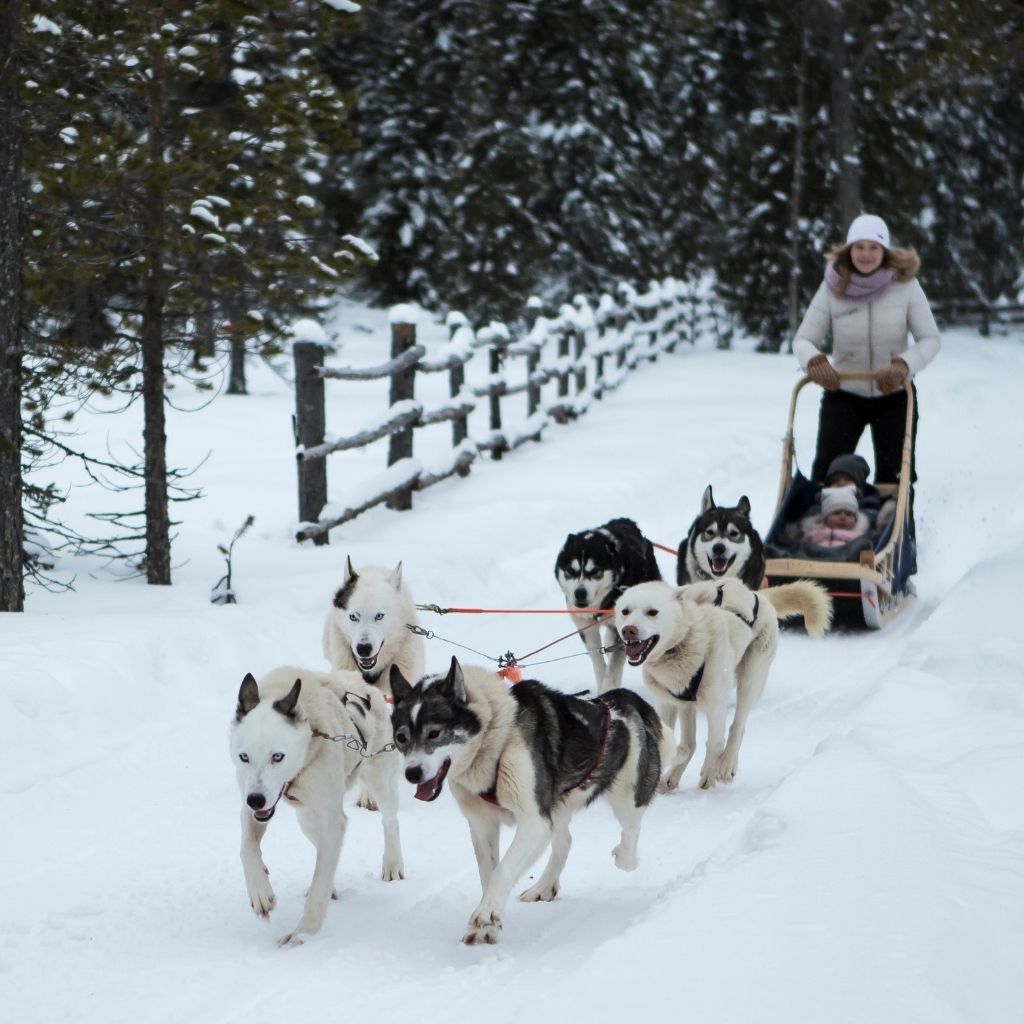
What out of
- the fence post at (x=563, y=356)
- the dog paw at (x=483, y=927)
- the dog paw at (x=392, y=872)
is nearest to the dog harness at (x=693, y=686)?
the dog paw at (x=392, y=872)

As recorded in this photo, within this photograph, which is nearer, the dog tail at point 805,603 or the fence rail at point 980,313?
the dog tail at point 805,603

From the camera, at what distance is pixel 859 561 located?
7.91m

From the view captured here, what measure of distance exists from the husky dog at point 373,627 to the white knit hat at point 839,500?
376 centimetres

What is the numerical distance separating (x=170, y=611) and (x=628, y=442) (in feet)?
27.1

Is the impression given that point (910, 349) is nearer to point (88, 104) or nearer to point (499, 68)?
point (88, 104)

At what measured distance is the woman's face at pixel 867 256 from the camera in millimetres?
8750

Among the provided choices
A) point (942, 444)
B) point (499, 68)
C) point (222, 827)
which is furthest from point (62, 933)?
point (499, 68)

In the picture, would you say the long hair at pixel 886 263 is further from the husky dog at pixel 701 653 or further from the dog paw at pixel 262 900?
the dog paw at pixel 262 900

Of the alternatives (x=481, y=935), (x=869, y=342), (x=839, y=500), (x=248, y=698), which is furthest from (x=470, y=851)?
(x=869, y=342)

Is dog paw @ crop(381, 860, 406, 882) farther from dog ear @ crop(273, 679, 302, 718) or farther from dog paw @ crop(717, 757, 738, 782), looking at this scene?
dog paw @ crop(717, 757, 738, 782)

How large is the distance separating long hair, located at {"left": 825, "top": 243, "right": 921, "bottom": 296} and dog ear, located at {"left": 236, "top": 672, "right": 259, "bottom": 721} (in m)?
6.00

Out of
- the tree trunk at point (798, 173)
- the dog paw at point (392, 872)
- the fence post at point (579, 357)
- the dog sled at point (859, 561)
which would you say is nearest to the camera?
the dog paw at point (392, 872)

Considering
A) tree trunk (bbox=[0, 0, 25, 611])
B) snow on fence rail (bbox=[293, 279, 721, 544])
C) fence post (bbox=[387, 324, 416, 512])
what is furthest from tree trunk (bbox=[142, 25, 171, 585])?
fence post (bbox=[387, 324, 416, 512])

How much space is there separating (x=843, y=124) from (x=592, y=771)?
855 inches
